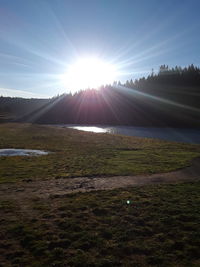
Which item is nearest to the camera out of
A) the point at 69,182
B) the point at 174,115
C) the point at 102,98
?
the point at 69,182

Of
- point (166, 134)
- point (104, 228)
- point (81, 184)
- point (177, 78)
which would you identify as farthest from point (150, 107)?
point (104, 228)

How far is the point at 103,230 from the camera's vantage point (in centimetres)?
946

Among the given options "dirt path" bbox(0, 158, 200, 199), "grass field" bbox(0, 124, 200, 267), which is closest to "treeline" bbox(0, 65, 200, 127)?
"dirt path" bbox(0, 158, 200, 199)

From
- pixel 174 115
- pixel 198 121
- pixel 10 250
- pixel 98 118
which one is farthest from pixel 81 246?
pixel 98 118

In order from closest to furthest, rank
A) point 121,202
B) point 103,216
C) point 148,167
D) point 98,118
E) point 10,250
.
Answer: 1. point 10,250
2. point 103,216
3. point 121,202
4. point 148,167
5. point 98,118

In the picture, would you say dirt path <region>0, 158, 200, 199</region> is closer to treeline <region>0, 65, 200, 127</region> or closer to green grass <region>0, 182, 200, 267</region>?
green grass <region>0, 182, 200, 267</region>

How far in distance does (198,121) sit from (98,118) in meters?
71.1

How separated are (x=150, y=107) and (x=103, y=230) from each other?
510 feet

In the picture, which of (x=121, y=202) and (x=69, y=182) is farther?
(x=69, y=182)

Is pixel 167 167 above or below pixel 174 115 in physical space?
below

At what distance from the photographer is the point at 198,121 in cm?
12812

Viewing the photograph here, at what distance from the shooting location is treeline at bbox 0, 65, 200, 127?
143m

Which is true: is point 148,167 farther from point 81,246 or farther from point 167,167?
point 81,246

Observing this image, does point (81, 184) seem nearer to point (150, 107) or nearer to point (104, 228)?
point (104, 228)
